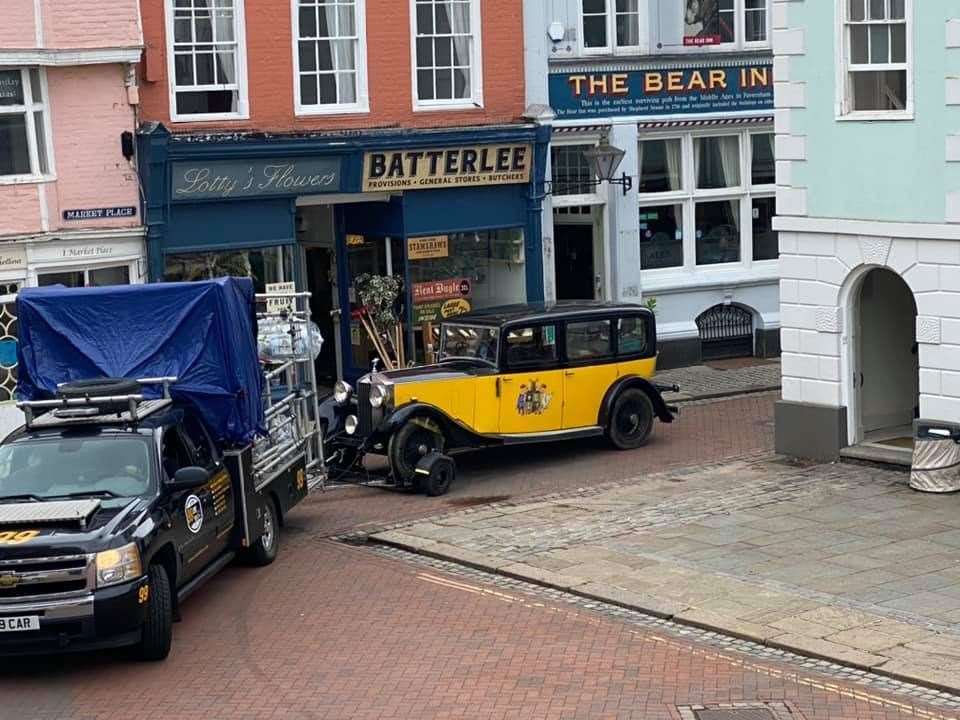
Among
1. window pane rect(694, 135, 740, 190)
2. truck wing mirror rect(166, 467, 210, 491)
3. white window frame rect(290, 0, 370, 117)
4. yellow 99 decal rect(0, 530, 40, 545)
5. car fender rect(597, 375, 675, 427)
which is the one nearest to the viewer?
yellow 99 decal rect(0, 530, 40, 545)

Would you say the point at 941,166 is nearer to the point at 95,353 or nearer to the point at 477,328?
the point at 477,328

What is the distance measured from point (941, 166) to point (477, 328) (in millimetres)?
5782

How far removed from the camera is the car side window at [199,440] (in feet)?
48.9

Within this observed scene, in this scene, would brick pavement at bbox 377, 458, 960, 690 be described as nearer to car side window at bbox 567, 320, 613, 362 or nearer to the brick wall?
Answer: car side window at bbox 567, 320, 613, 362

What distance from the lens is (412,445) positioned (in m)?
19.1

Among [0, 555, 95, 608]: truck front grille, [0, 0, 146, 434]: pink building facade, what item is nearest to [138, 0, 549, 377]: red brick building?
[0, 0, 146, 434]: pink building facade

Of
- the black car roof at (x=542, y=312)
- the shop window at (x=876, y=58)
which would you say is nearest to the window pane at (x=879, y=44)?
the shop window at (x=876, y=58)

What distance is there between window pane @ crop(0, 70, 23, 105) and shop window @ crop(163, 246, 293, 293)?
3.00m

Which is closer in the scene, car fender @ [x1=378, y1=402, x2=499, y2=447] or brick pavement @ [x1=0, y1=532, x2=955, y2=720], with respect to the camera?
brick pavement @ [x1=0, y1=532, x2=955, y2=720]

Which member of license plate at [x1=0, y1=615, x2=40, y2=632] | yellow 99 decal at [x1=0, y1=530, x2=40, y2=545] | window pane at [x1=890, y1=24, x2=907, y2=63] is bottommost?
license plate at [x1=0, y1=615, x2=40, y2=632]

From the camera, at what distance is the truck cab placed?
1233 centimetres

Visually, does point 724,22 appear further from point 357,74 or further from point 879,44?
point 879,44

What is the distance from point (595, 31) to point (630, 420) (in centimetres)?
803

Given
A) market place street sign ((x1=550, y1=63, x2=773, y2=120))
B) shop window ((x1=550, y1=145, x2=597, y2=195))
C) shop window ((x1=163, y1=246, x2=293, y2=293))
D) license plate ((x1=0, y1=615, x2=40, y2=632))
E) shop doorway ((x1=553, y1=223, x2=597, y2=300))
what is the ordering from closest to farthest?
license plate ((x1=0, y1=615, x2=40, y2=632)) → shop window ((x1=163, y1=246, x2=293, y2=293)) → market place street sign ((x1=550, y1=63, x2=773, y2=120)) → shop window ((x1=550, y1=145, x2=597, y2=195)) → shop doorway ((x1=553, y1=223, x2=597, y2=300))
